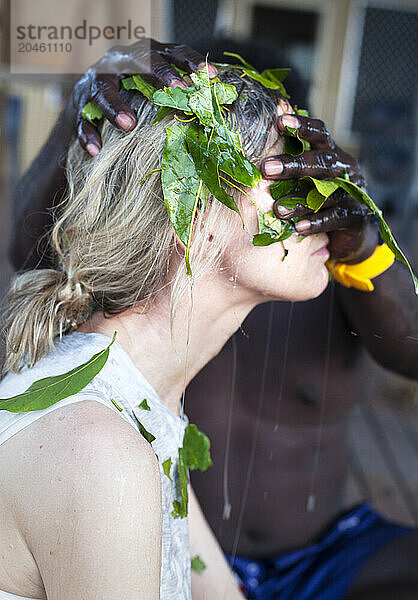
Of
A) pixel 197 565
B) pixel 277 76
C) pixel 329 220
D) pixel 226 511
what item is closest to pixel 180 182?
pixel 329 220

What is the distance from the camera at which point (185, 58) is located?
91 centimetres

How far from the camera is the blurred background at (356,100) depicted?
4.40 ft

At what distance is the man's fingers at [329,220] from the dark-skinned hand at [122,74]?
0.84 feet

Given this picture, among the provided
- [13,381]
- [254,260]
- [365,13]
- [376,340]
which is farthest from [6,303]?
[365,13]

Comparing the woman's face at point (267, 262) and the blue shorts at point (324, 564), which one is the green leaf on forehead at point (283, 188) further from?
the blue shorts at point (324, 564)

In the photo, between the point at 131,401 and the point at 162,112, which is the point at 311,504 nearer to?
the point at 131,401

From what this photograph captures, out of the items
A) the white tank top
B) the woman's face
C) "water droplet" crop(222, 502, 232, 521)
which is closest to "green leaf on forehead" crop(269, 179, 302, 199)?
the woman's face

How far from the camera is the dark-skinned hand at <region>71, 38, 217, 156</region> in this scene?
0.90 metres

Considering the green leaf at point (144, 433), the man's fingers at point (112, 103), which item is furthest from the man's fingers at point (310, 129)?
the green leaf at point (144, 433)

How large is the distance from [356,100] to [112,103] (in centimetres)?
469

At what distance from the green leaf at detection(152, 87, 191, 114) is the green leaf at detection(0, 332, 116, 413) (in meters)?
0.33

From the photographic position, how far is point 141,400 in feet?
3.09

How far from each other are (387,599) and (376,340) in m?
0.51

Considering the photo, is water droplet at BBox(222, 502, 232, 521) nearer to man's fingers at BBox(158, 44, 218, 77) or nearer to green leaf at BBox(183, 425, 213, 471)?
green leaf at BBox(183, 425, 213, 471)
